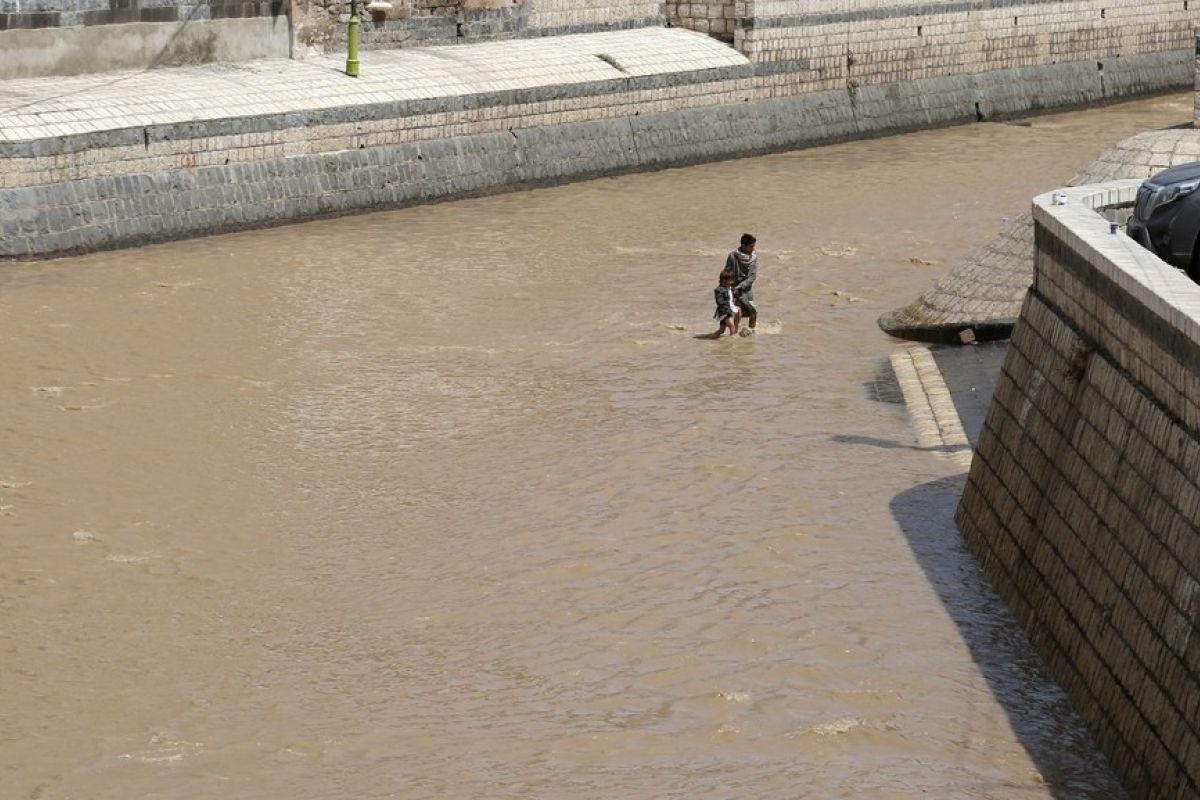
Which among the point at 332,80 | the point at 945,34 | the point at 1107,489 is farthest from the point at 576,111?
the point at 1107,489

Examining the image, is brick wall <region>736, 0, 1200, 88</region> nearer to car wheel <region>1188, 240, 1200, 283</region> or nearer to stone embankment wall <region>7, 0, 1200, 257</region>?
stone embankment wall <region>7, 0, 1200, 257</region>

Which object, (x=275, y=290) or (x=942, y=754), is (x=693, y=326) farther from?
(x=942, y=754)

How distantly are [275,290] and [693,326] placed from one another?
426cm

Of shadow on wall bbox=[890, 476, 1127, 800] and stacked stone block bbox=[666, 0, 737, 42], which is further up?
stacked stone block bbox=[666, 0, 737, 42]

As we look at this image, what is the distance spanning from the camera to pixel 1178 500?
8.78m

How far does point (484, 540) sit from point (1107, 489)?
4462 millimetres

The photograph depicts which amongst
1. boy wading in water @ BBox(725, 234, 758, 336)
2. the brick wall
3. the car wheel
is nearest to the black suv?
the car wheel

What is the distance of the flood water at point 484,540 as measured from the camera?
982 cm

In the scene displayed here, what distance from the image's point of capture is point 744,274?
1797 centimetres

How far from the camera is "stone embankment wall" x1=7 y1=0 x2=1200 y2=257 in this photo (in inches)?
836

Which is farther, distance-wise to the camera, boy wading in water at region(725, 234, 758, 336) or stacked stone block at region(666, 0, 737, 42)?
stacked stone block at region(666, 0, 737, 42)

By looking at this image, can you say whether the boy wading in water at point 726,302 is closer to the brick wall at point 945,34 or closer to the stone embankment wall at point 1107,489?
the stone embankment wall at point 1107,489

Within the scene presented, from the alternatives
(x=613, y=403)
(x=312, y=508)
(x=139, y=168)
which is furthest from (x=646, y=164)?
(x=312, y=508)

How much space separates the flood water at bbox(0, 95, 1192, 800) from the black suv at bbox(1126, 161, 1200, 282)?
2221 millimetres
